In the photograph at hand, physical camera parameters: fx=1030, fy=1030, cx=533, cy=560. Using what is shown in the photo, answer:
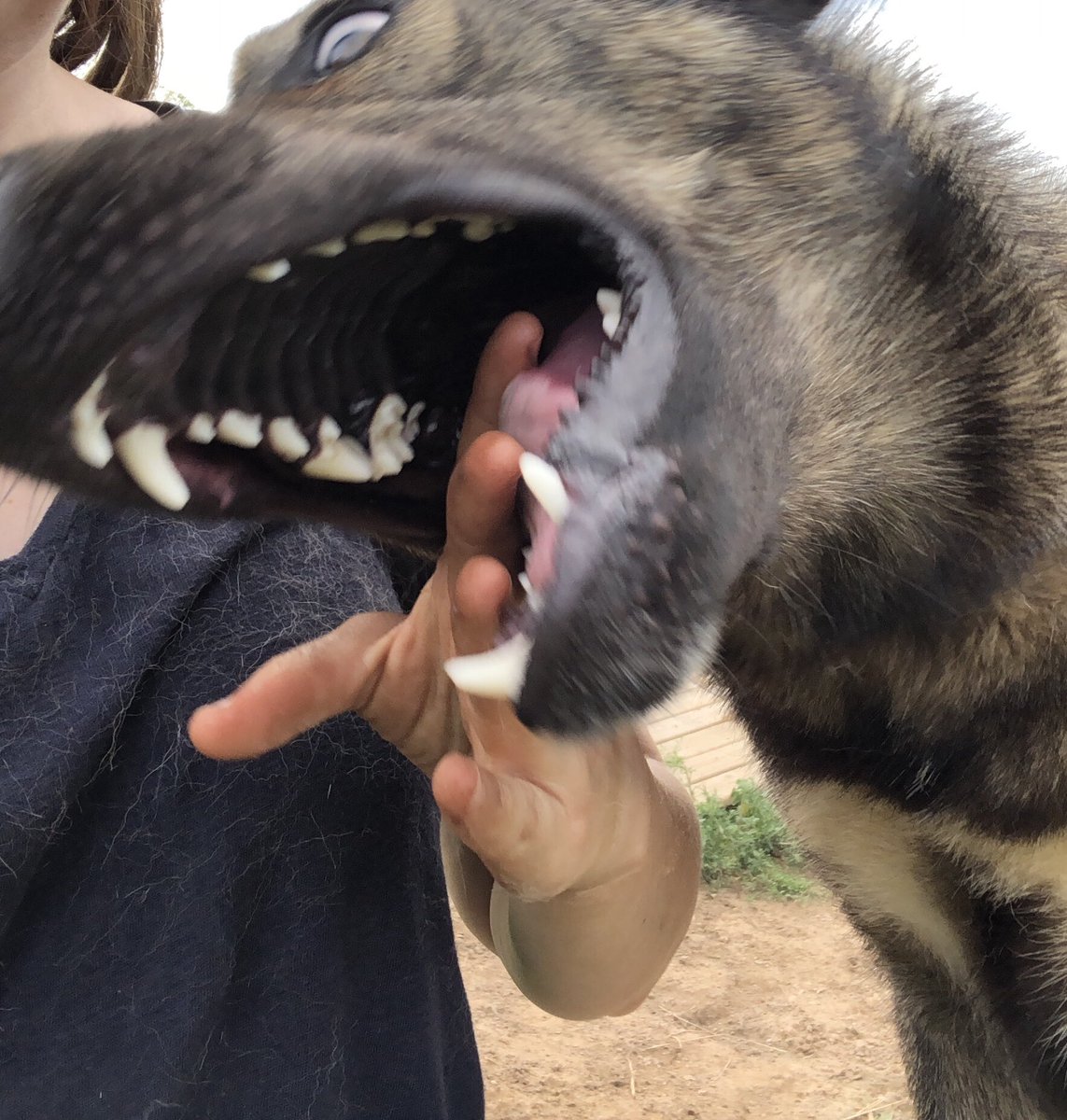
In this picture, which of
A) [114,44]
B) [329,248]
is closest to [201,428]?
[329,248]

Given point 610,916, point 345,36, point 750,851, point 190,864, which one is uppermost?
point 345,36

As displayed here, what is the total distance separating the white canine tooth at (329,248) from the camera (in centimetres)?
91

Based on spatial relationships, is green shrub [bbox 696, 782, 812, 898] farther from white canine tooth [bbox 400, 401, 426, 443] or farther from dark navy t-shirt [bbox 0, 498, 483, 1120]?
white canine tooth [bbox 400, 401, 426, 443]

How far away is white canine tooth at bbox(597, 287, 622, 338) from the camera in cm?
103

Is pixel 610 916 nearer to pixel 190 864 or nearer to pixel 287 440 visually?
pixel 190 864

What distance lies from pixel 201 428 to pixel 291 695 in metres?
0.33

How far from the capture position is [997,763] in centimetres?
148

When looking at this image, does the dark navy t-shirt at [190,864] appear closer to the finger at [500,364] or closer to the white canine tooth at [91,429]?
the white canine tooth at [91,429]

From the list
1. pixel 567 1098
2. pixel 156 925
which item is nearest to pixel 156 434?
pixel 156 925

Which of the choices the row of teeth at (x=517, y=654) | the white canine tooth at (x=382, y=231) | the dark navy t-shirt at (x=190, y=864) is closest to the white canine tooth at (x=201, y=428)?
the white canine tooth at (x=382, y=231)

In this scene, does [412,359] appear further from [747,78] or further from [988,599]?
[988,599]

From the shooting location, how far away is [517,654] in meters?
0.95

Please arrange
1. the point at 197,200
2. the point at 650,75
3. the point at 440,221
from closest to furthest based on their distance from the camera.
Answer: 1. the point at 197,200
2. the point at 440,221
3. the point at 650,75

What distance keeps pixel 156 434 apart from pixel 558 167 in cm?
48
